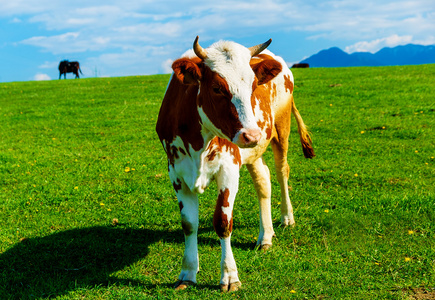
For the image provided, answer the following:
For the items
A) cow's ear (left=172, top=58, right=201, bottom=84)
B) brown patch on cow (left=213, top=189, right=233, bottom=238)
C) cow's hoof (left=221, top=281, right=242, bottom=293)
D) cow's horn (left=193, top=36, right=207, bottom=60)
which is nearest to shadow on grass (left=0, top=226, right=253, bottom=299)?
cow's hoof (left=221, top=281, right=242, bottom=293)

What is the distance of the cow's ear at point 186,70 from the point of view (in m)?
3.97

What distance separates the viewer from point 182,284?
186 inches

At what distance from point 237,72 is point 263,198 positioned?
8.13 ft

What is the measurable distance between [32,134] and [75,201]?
7346 millimetres

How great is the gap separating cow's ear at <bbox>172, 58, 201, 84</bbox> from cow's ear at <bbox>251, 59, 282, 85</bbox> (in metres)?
0.64

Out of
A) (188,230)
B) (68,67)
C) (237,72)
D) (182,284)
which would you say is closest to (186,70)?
(237,72)

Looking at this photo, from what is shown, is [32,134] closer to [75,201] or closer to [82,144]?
[82,144]

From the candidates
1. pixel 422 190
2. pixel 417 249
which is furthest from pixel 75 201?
pixel 422 190

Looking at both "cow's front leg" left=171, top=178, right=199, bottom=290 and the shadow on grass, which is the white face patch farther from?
the shadow on grass

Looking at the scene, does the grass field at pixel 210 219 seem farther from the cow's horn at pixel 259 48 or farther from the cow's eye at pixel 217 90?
the cow's horn at pixel 259 48

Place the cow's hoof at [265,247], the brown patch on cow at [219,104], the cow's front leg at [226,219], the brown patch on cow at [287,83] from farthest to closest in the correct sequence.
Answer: the brown patch on cow at [287,83] → the cow's hoof at [265,247] → the cow's front leg at [226,219] → the brown patch on cow at [219,104]

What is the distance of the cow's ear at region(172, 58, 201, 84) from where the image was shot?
3973 mm

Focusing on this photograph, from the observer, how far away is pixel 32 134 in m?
14.0

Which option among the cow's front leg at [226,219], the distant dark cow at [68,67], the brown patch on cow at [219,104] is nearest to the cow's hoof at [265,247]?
the cow's front leg at [226,219]
